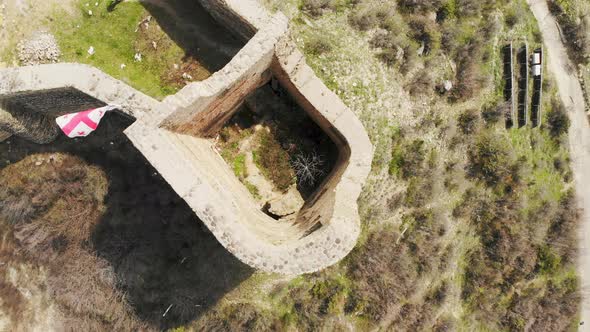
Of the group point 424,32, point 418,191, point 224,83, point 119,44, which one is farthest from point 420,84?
point 119,44

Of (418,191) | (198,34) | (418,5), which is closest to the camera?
(198,34)

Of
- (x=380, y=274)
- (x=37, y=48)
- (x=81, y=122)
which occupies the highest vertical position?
(x=81, y=122)

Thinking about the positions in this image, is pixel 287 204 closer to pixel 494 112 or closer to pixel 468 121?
pixel 468 121

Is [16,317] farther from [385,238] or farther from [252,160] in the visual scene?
[385,238]

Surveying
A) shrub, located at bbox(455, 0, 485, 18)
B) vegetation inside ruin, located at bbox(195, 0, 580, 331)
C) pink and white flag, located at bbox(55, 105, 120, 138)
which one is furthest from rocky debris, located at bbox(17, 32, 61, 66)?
shrub, located at bbox(455, 0, 485, 18)

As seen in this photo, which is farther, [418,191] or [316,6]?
[418,191]

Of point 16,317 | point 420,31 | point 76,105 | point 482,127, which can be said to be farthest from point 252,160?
point 16,317
